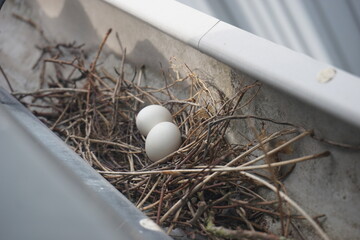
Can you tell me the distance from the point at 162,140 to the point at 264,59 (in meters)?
0.37

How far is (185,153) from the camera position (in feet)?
4.26

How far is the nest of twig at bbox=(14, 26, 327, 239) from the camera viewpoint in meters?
1.12

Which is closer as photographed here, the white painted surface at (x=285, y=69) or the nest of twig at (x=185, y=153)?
the white painted surface at (x=285, y=69)

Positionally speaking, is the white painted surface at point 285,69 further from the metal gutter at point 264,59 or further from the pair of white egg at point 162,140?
the pair of white egg at point 162,140

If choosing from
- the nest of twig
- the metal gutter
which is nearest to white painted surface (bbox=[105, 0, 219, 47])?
the metal gutter

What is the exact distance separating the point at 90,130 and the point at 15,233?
2.82 feet

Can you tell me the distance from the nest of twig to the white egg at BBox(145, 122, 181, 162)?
25mm

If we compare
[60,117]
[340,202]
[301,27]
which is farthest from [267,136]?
[301,27]

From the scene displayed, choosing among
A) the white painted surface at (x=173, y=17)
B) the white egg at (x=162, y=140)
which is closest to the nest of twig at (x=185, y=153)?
the white egg at (x=162, y=140)

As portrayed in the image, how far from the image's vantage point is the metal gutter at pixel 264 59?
0.92m

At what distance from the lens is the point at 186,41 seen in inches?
50.3

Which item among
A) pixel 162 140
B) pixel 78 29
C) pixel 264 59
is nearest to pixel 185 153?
pixel 162 140

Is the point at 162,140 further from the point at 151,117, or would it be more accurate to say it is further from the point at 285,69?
the point at 285,69

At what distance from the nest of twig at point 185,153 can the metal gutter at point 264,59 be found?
11 cm
